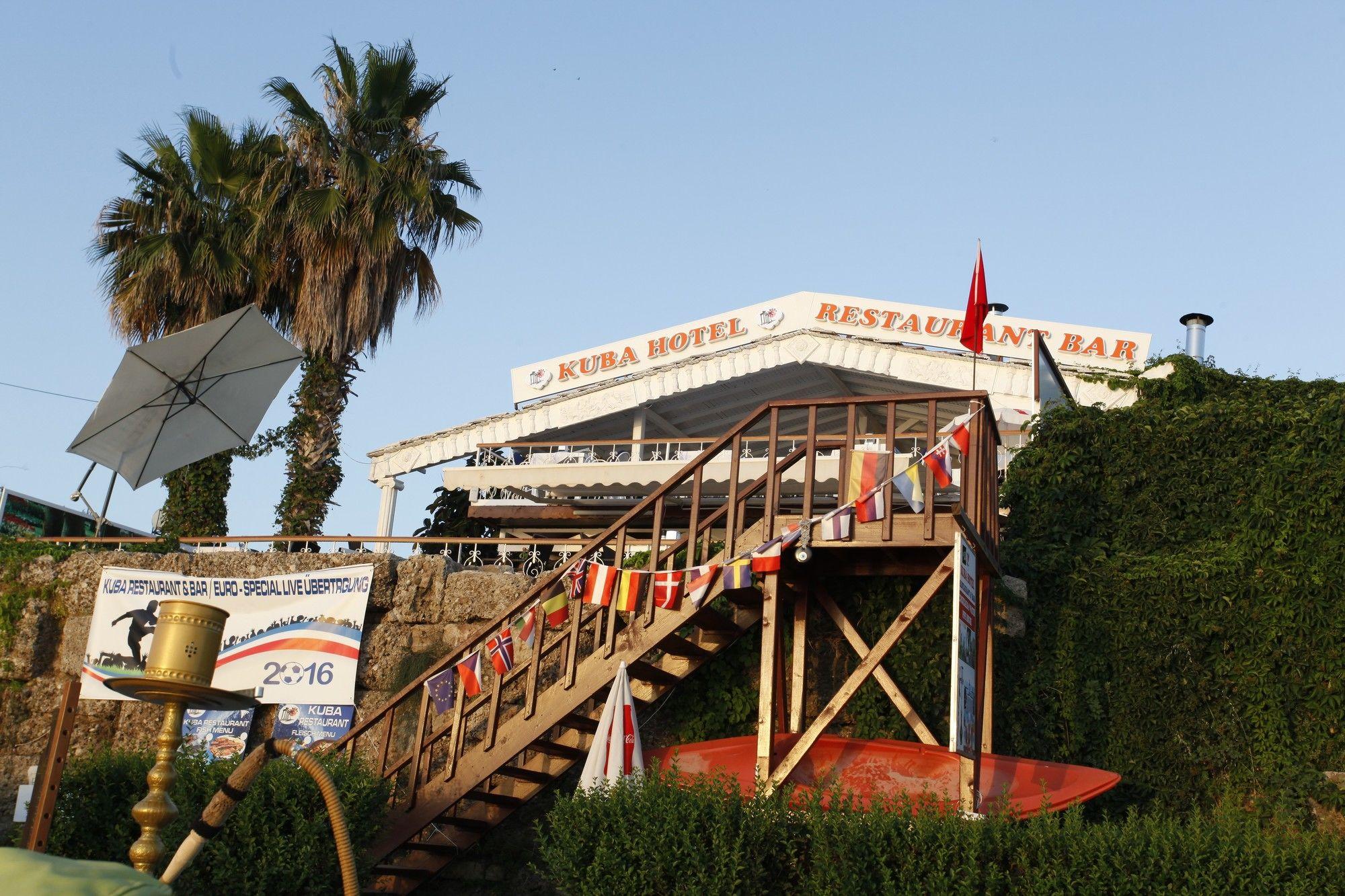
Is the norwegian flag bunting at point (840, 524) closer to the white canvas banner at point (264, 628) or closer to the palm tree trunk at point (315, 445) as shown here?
the white canvas banner at point (264, 628)

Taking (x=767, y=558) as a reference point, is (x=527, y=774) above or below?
below

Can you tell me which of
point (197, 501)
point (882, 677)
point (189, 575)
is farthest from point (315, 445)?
point (882, 677)

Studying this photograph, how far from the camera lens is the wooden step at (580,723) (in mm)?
10194

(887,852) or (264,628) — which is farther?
(264,628)

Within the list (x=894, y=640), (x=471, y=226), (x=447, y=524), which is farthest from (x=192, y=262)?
(x=894, y=640)

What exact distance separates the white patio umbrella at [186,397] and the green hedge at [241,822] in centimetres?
369

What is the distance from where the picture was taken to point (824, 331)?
19.6 metres

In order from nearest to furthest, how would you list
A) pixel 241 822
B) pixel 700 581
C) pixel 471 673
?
pixel 241 822 → pixel 700 581 → pixel 471 673

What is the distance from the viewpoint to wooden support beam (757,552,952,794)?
897cm

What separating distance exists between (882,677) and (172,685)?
685 cm

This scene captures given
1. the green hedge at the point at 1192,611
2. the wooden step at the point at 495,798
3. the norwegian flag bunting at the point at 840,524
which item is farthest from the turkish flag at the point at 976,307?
the wooden step at the point at 495,798

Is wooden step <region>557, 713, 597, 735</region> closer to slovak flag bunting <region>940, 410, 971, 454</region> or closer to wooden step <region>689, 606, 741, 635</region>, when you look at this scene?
wooden step <region>689, 606, 741, 635</region>

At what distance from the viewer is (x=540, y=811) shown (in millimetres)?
11227

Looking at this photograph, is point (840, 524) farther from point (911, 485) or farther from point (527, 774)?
point (527, 774)
